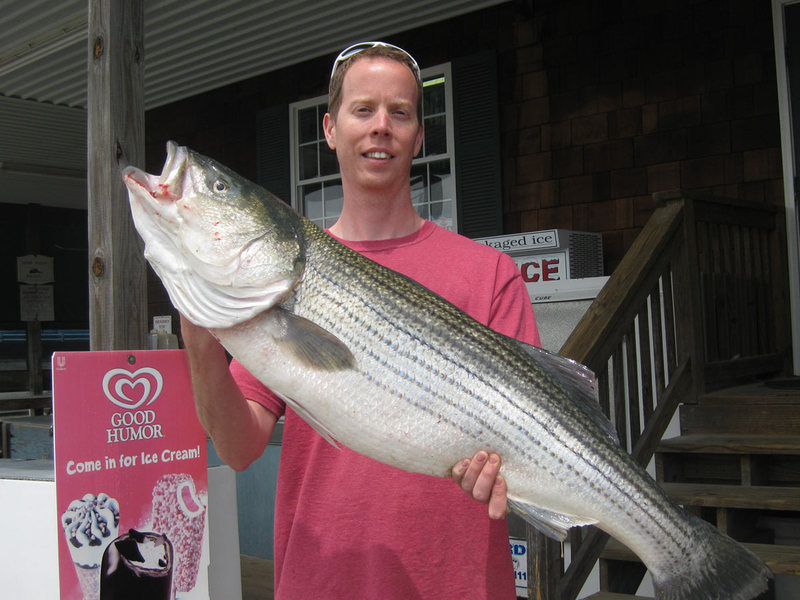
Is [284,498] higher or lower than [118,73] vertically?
lower

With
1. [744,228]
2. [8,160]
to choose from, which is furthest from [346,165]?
[8,160]

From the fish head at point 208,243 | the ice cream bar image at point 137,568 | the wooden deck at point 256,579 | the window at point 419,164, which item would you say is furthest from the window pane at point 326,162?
the fish head at point 208,243

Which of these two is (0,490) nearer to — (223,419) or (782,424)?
(223,419)

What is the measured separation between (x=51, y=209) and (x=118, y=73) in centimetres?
1310

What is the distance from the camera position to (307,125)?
8.72m

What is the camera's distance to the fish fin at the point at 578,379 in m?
1.90

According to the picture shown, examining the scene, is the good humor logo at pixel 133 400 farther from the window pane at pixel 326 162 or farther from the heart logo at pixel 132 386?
the window pane at pixel 326 162

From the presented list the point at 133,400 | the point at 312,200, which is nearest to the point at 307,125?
the point at 312,200

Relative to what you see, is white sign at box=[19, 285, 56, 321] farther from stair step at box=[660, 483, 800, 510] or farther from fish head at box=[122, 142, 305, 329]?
fish head at box=[122, 142, 305, 329]

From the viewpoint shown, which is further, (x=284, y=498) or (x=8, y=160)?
(x=8, y=160)

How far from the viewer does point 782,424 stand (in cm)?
457

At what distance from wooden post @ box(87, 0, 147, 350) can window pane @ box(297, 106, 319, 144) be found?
469cm

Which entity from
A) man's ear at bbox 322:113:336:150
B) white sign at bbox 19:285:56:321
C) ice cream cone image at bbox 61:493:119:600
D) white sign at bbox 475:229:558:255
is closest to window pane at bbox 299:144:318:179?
white sign at bbox 475:229:558:255

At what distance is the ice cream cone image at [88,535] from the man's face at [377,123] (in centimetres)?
152
